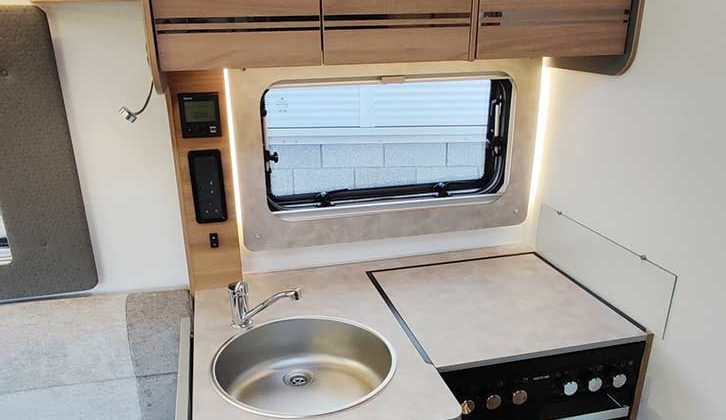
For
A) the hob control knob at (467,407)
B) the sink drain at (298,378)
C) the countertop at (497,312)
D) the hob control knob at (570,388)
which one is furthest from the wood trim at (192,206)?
the hob control knob at (570,388)

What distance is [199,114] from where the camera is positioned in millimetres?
1651

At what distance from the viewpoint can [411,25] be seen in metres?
1.43

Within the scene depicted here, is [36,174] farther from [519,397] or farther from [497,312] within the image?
[519,397]

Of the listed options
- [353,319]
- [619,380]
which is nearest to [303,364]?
[353,319]

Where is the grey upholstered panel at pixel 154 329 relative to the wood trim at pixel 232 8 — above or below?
below

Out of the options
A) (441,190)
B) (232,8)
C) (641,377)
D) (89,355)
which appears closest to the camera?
(232,8)

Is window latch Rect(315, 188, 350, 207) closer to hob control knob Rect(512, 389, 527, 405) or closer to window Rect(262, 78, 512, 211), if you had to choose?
window Rect(262, 78, 512, 211)

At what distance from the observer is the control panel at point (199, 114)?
64.2 inches

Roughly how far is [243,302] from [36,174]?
0.72m

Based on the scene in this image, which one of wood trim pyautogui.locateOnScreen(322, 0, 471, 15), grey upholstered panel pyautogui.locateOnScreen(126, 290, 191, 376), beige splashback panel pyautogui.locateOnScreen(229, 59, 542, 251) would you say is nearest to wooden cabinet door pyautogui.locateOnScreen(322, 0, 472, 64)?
wood trim pyautogui.locateOnScreen(322, 0, 471, 15)

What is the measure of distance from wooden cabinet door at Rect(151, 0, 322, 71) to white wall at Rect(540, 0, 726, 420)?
0.92 meters

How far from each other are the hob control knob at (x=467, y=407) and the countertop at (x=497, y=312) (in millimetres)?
126

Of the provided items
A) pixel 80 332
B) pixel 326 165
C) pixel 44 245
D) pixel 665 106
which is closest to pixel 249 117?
pixel 326 165

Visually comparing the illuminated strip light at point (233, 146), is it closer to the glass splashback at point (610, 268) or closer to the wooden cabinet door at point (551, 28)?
the wooden cabinet door at point (551, 28)
